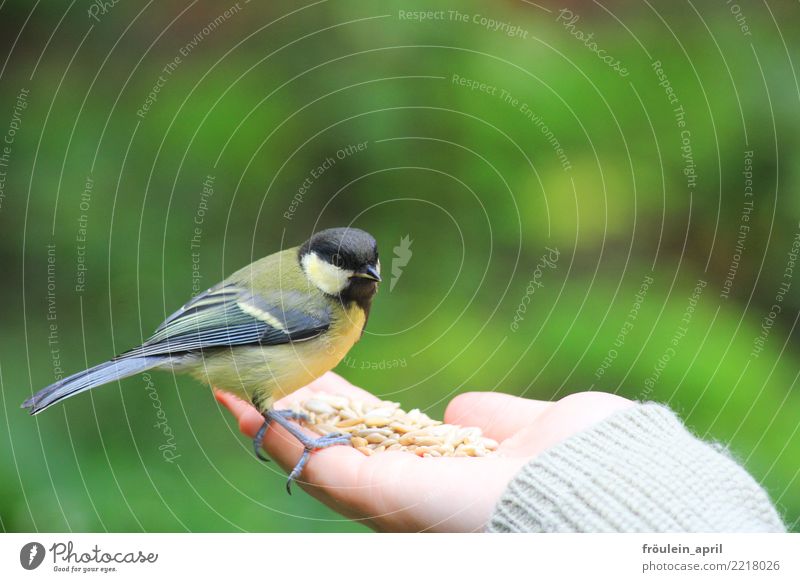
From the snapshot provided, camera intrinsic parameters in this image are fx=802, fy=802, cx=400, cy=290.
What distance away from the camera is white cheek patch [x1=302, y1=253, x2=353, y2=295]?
943mm

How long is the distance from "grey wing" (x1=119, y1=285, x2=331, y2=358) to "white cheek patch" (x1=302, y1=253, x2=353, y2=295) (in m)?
0.02

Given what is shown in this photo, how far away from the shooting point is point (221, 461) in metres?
1.07

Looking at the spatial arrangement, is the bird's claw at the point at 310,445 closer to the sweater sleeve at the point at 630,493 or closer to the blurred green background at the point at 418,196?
the blurred green background at the point at 418,196

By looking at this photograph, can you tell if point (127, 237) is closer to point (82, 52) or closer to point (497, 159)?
point (82, 52)

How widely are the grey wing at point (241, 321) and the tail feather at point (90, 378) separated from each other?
36 mm

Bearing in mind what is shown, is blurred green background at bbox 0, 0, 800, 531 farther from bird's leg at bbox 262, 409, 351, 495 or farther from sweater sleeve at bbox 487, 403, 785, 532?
sweater sleeve at bbox 487, 403, 785, 532

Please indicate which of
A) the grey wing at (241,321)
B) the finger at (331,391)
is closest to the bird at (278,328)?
the grey wing at (241,321)

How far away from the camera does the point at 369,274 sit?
3.01 feet

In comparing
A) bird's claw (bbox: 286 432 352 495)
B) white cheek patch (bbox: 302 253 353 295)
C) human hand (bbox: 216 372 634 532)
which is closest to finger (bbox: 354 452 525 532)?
human hand (bbox: 216 372 634 532)

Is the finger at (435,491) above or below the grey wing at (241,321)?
below

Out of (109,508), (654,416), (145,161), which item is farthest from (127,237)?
(654,416)

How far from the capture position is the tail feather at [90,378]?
0.84 meters

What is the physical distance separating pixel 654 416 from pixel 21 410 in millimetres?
788

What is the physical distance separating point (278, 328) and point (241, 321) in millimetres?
43
